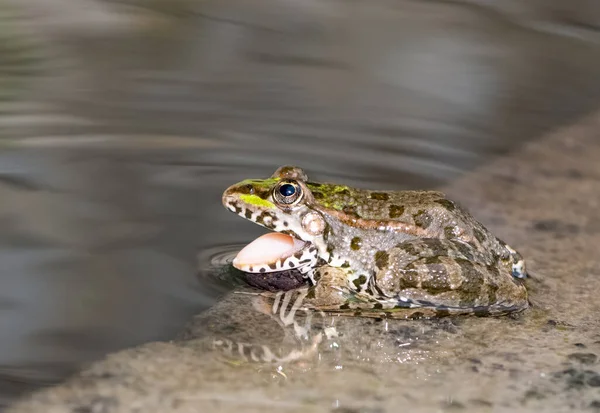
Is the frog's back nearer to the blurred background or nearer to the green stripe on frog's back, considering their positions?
the green stripe on frog's back

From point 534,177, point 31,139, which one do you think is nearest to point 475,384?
point 534,177

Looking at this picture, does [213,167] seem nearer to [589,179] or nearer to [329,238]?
[329,238]

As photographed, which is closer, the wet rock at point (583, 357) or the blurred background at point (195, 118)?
the wet rock at point (583, 357)

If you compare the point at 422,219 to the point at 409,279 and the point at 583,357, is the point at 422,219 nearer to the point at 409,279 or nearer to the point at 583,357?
the point at 409,279

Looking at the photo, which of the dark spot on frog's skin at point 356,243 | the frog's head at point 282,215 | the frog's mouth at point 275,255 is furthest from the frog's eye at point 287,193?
the dark spot on frog's skin at point 356,243

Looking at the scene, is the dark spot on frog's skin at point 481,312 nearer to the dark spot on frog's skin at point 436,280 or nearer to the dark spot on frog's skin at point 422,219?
the dark spot on frog's skin at point 436,280

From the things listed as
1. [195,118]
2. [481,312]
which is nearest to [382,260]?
[481,312]

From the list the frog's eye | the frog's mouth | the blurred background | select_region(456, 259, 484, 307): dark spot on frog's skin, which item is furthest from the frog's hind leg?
the blurred background
